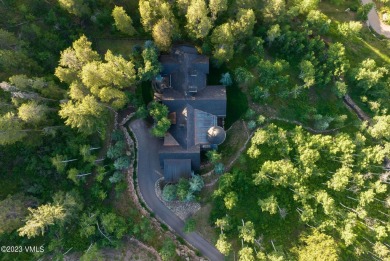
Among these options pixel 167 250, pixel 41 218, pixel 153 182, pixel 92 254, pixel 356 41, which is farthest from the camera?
pixel 356 41

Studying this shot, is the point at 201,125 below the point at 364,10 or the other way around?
below

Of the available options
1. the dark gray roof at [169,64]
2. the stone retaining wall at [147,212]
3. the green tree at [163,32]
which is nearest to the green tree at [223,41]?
the dark gray roof at [169,64]

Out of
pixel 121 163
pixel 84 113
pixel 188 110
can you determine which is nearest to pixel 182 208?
pixel 121 163

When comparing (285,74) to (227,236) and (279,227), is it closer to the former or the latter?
(279,227)

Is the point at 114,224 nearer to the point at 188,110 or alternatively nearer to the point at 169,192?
the point at 169,192

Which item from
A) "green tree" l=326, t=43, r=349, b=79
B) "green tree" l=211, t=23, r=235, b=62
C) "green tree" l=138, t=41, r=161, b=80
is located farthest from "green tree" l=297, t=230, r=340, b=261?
"green tree" l=138, t=41, r=161, b=80

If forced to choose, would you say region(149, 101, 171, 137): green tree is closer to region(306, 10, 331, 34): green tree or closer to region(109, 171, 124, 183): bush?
region(109, 171, 124, 183): bush

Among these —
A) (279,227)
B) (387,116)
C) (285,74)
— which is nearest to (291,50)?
(285,74)

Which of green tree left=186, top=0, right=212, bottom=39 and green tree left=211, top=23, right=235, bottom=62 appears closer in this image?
green tree left=186, top=0, right=212, bottom=39
